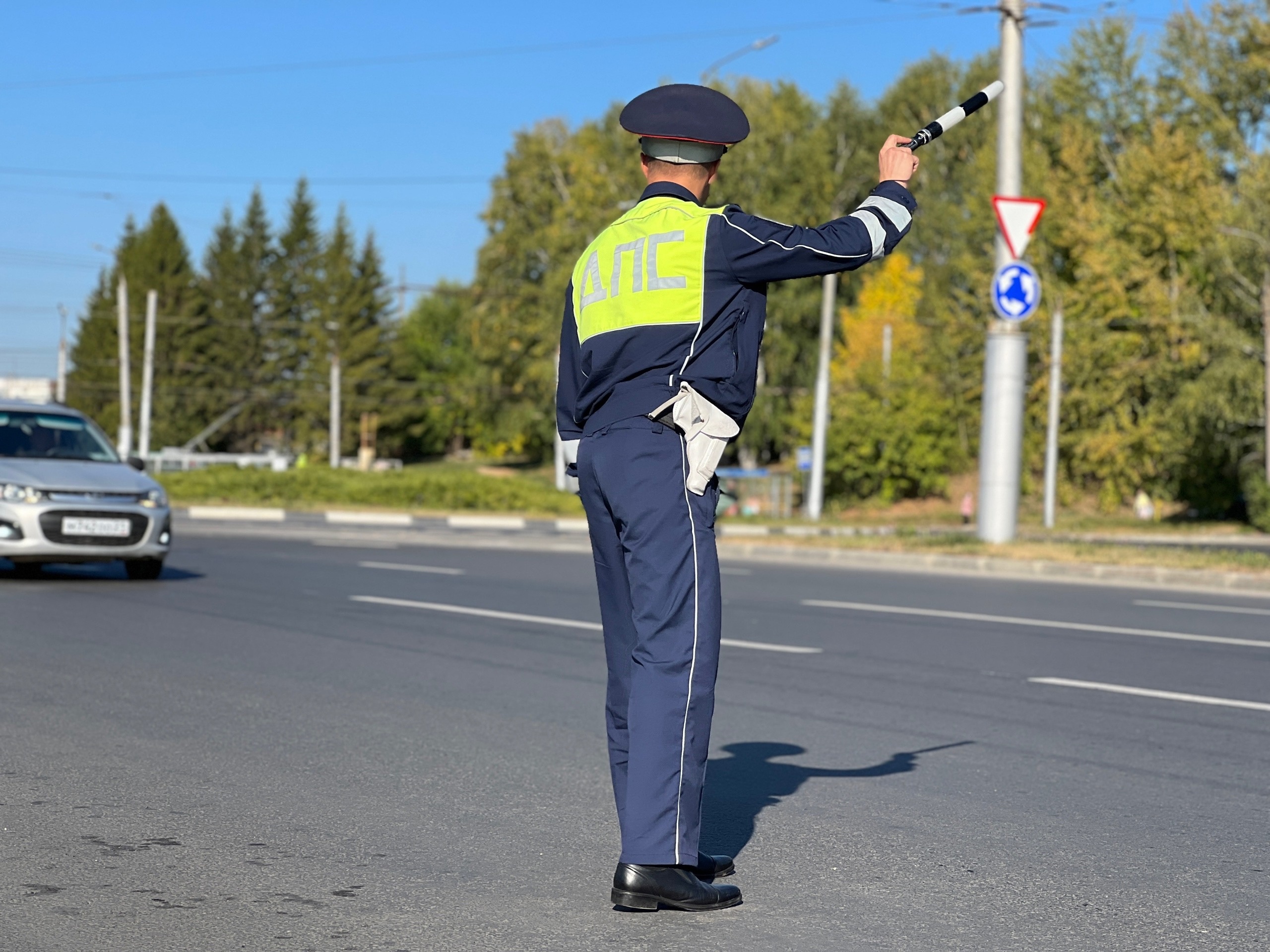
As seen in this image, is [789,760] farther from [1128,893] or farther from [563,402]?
[563,402]

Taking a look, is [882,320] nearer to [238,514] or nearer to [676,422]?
[238,514]

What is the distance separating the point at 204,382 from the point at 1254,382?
61.4m

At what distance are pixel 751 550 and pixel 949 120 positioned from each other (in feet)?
57.1

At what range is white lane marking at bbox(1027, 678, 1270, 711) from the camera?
7406 millimetres

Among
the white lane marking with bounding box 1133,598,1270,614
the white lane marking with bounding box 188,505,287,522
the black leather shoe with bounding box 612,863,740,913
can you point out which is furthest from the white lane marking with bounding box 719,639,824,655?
the white lane marking with bounding box 188,505,287,522

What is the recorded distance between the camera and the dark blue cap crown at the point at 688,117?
3896mm

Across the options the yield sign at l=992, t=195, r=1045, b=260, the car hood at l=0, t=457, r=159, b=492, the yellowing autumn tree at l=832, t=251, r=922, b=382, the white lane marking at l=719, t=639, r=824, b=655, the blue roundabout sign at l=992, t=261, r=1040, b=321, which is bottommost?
the white lane marking at l=719, t=639, r=824, b=655

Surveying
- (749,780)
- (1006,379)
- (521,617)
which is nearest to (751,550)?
(1006,379)

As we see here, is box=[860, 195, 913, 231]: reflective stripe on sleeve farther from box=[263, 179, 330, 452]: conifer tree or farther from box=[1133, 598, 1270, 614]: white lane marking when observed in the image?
box=[263, 179, 330, 452]: conifer tree

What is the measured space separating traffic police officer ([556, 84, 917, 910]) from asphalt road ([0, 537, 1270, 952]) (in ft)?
1.00

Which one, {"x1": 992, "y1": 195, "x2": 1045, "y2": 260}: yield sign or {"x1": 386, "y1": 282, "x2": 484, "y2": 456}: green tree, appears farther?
{"x1": 386, "y1": 282, "x2": 484, "y2": 456}: green tree

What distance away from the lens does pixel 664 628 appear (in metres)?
3.79

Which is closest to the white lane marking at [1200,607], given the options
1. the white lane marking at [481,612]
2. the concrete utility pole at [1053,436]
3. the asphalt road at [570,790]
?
the asphalt road at [570,790]

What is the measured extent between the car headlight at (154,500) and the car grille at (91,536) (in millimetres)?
142
